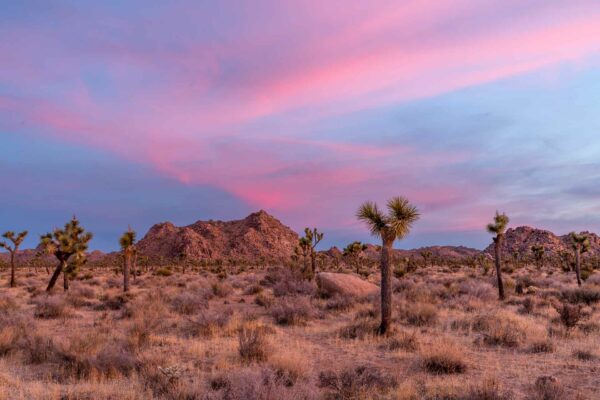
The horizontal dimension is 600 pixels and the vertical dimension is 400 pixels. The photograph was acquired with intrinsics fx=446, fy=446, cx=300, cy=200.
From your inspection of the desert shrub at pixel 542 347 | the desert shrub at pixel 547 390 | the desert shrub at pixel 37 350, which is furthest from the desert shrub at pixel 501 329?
the desert shrub at pixel 37 350

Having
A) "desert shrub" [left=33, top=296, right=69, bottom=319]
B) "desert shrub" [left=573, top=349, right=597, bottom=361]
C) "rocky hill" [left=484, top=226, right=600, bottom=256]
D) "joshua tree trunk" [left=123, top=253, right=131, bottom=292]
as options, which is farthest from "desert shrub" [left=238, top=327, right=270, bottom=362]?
"rocky hill" [left=484, top=226, right=600, bottom=256]

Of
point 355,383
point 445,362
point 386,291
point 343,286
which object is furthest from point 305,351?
point 343,286

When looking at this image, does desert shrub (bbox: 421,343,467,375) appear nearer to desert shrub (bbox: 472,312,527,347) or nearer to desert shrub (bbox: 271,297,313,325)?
desert shrub (bbox: 472,312,527,347)

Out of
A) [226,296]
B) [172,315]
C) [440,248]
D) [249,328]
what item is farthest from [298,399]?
[440,248]

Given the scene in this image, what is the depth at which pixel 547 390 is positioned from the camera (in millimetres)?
8781

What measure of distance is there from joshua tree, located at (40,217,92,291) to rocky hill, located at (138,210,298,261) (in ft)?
310

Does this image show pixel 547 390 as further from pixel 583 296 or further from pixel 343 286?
pixel 583 296

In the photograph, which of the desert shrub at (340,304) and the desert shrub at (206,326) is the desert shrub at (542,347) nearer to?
the desert shrub at (340,304)

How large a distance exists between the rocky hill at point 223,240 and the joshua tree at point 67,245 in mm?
94434

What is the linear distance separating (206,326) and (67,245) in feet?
75.0

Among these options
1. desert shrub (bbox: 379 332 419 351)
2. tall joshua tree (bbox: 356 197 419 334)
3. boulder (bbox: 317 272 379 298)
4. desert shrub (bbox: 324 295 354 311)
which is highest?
tall joshua tree (bbox: 356 197 419 334)

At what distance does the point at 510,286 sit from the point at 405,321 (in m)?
17.5

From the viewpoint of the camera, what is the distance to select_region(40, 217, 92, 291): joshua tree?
110 feet

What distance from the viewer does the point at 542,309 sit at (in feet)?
69.1
